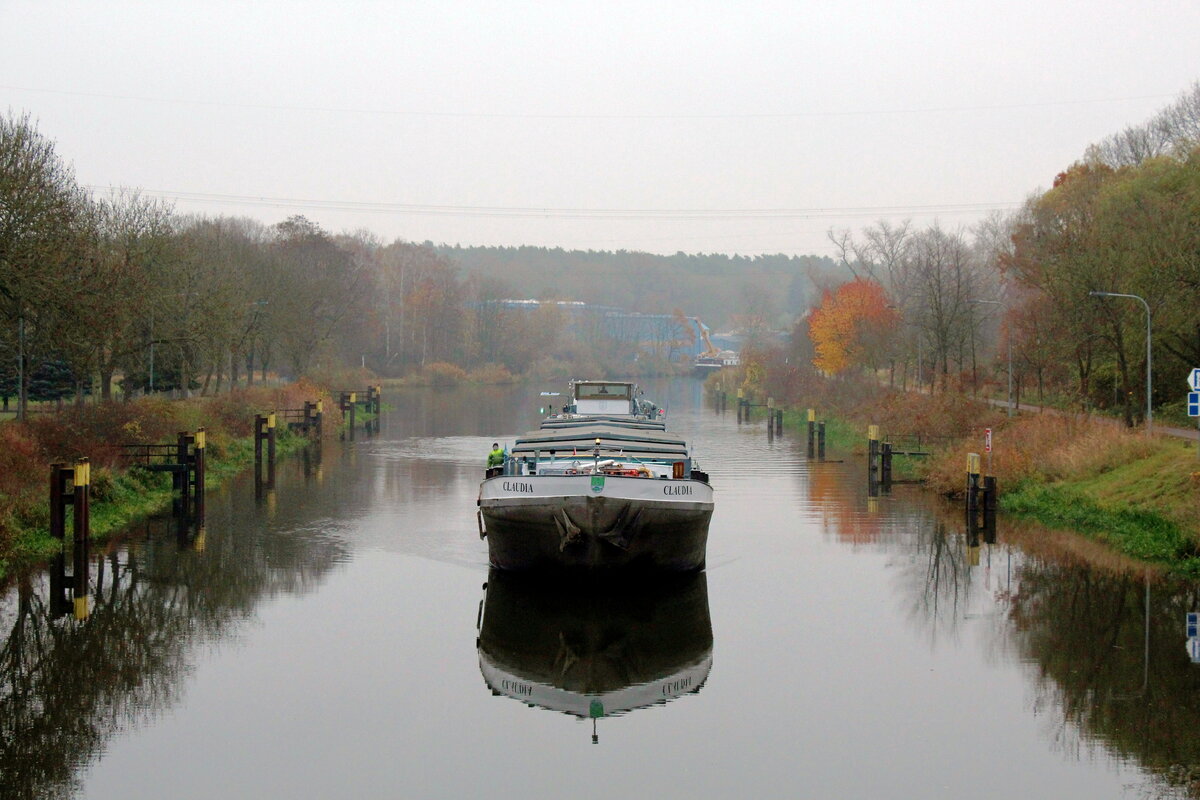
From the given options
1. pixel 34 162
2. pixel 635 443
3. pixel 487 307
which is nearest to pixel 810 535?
pixel 635 443

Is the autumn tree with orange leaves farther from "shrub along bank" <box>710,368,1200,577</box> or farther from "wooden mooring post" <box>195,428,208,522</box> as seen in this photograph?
"wooden mooring post" <box>195,428,208,522</box>

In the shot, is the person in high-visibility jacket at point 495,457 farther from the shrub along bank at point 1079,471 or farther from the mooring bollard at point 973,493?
the shrub along bank at point 1079,471

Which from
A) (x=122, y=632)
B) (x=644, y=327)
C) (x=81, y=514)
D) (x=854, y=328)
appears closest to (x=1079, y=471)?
(x=81, y=514)

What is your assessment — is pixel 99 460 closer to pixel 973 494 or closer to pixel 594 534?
pixel 594 534

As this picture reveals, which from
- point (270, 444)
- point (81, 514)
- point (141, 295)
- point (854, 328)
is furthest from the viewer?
point (854, 328)

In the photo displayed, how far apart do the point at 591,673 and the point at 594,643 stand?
4.88 feet

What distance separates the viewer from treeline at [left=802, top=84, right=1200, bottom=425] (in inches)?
1567

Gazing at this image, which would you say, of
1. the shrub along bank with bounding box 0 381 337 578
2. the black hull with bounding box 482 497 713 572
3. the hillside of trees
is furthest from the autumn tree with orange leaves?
the black hull with bounding box 482 497 713 572

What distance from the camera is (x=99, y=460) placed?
29266 mm

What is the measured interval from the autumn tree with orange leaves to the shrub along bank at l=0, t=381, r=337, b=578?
119 ft

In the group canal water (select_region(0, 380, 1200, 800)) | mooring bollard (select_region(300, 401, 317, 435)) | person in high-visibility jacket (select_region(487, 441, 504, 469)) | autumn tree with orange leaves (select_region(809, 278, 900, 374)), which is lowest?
canal water (select_region(0, 380, 1200, 800))

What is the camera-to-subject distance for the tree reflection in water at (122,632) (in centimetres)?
1341

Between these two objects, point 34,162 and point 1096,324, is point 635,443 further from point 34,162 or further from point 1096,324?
point 1096,324

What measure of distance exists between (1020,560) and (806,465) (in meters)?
20.2
